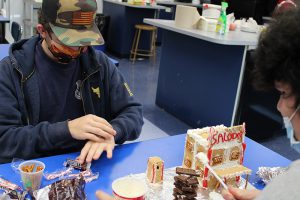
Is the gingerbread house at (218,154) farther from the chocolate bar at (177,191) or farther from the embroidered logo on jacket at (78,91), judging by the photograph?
the embroidered logo on jacket at (78,91)

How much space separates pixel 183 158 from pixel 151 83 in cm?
377

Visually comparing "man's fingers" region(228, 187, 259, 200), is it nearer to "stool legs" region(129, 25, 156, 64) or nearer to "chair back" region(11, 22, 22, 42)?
"chair back" region(11, 22, 22, 42)

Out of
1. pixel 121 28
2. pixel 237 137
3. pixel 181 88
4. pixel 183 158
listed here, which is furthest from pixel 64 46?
pixel 121 28

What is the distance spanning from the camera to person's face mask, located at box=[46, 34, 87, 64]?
4.44 ft

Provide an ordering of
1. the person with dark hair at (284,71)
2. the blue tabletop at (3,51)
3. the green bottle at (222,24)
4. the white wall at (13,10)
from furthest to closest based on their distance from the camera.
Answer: the white wall at (13,10)
the green bottle at (222,24)
the blue tabletop at (3,51)
the person with dark hair at (284,71)

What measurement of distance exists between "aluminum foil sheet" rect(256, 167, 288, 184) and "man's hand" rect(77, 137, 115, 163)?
20.9 inches

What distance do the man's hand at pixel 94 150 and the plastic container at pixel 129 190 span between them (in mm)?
216

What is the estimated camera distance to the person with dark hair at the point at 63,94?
1226mm

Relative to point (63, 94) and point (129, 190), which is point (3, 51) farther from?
point (129, 190)

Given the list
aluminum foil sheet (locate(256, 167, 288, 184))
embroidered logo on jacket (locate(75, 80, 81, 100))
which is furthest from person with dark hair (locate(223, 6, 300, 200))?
embroidered logo on jacket (locate(75, 80, 81, 100))

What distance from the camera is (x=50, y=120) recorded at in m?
1.45

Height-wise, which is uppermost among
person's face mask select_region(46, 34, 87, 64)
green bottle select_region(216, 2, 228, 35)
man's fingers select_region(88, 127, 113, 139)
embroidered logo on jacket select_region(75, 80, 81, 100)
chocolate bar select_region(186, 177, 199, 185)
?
green bottle select_region(216, 2, 228, 35)

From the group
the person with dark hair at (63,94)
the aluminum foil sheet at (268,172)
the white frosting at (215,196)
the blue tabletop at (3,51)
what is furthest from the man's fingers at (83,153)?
the blue tabletop at (3,51)

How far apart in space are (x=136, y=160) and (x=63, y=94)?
45cm
